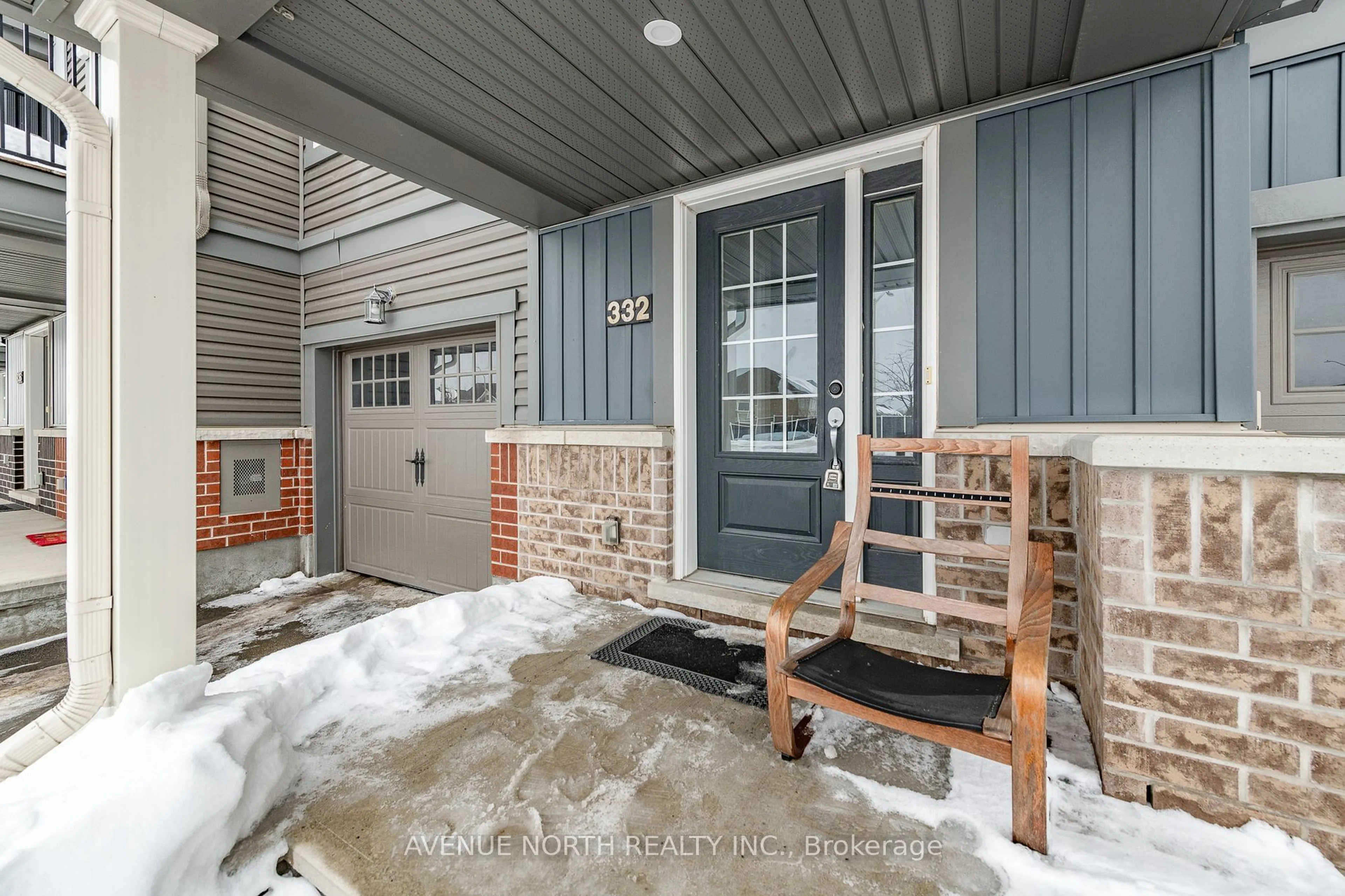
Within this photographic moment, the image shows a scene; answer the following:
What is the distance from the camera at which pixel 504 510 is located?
12.0 ft

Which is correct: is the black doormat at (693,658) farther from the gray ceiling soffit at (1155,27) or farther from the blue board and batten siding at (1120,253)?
the gray ceiling soffit at (1155,27)

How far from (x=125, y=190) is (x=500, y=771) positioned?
6.93 feet

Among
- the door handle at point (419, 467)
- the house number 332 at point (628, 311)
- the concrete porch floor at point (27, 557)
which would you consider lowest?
the concrete porch floor at point (27, 557)

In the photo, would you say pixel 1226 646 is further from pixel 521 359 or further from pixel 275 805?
pixel 521 359

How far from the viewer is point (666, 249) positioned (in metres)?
2.99

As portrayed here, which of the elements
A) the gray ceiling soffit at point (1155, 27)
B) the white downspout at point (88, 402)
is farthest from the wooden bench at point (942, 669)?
the white downspout at point (88, 402)

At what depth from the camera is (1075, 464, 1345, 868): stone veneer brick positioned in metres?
1.24

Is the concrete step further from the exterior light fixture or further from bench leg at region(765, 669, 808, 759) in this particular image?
the exterior light fixture

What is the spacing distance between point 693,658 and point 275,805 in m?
1.45

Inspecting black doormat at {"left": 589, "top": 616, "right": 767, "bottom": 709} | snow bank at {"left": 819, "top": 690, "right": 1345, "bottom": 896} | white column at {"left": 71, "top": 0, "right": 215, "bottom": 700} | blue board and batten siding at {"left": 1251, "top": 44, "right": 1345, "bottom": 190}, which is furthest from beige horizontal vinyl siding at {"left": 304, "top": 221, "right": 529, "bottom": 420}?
blue board and batten siding at {"left": 1251, "top": 44, "right": 1345, "bottom": 190}

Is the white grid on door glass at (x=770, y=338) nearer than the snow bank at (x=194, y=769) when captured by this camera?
No

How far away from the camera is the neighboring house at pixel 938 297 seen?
4.42ft

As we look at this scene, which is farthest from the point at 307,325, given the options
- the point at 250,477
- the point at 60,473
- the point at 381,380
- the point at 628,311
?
the point at 628,311

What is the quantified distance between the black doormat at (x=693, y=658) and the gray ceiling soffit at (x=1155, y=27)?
2.47 metres
